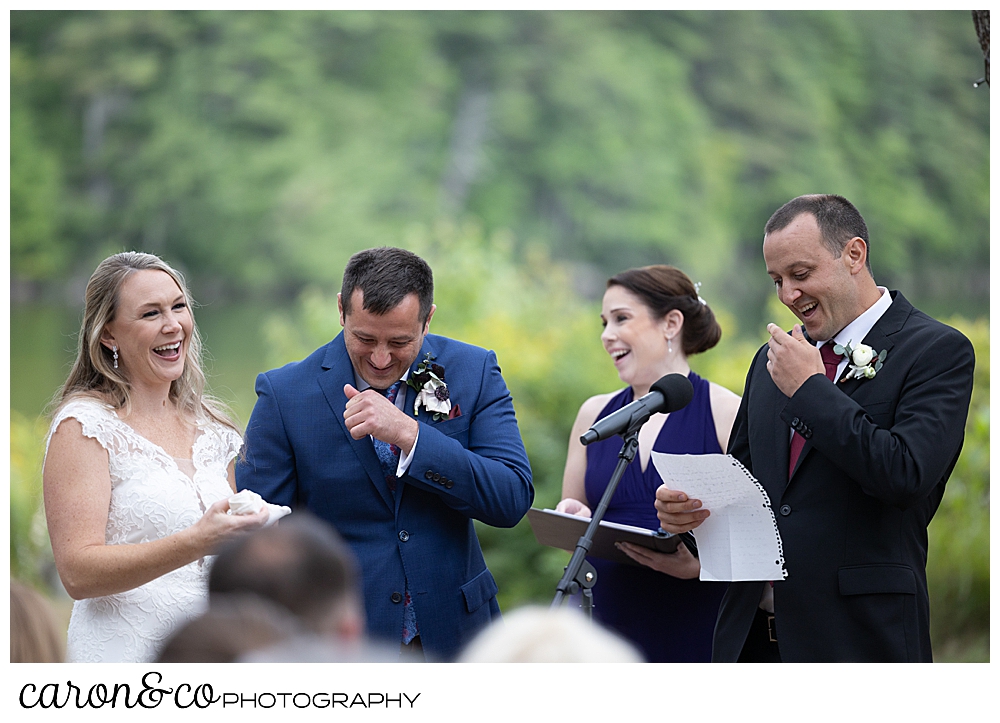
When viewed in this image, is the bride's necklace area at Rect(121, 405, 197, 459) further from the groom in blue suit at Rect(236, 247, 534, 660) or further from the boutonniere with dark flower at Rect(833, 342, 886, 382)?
Result: the boutonniere with dark flower at Rect(833, 342, 886, 382)

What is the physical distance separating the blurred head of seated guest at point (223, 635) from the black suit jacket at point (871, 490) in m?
1.66

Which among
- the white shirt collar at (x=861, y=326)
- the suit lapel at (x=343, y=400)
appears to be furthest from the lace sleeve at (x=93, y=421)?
the white shirt collar at (x=861, y=326)

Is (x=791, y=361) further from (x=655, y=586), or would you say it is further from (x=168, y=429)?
(x=168, y=429)

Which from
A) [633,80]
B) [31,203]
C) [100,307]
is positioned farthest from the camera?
[633,80]

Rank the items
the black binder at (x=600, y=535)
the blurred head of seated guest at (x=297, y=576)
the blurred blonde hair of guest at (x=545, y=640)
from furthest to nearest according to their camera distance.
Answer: the black binder at (x=600, y=535)
the blurred head of seated guest at (x=297, y=576)
the blurred blonde hair of guest at (x=545, y=640)

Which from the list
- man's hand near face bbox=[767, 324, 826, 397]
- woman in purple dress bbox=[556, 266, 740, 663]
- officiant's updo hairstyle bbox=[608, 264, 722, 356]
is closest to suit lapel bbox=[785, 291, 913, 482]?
man's hand near face bbox=[767, 324, 826, 397]

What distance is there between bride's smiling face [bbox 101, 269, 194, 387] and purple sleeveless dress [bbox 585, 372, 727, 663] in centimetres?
168

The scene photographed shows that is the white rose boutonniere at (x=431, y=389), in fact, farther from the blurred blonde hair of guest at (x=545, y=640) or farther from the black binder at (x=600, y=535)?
the blurred blonde hair of guest at (x=545, y=640)

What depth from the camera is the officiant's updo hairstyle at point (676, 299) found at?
4078mm

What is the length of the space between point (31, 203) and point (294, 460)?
23.8 feet

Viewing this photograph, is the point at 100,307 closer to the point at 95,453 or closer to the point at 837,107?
the point at 95,453

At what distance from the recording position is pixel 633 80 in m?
9.80

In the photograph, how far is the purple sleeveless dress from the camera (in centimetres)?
372
